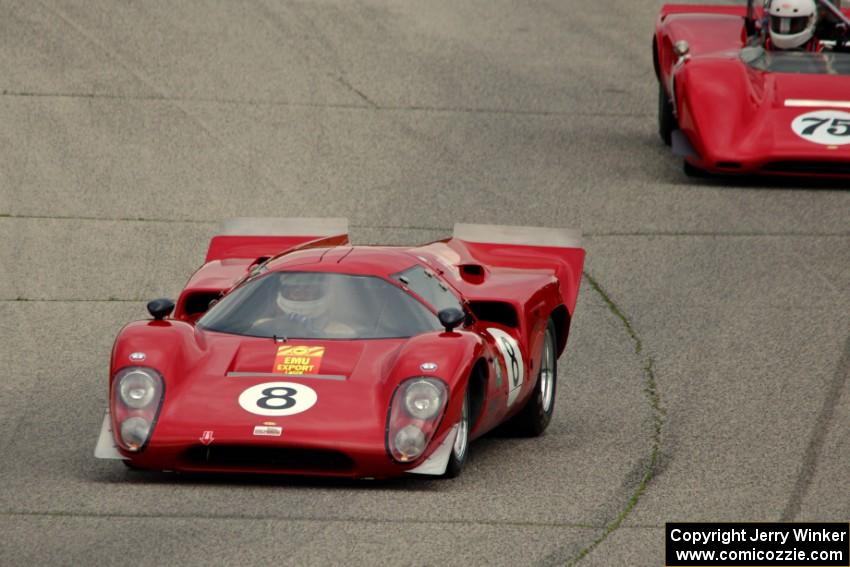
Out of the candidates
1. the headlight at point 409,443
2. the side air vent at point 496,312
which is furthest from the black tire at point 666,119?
the headlight at point 409,443

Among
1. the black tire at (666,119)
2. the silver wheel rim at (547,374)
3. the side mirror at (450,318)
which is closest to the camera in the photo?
the side mirror at (450,318)

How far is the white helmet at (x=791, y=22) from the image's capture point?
15.0 m

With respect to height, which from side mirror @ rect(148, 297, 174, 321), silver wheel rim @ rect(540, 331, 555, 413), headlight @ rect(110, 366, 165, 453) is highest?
headlight @ rect(110, 366, 165, 453)

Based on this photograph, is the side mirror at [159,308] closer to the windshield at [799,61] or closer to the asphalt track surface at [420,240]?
the asphalt track surface at [420,240]

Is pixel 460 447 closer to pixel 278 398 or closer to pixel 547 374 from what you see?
pixel 278 398

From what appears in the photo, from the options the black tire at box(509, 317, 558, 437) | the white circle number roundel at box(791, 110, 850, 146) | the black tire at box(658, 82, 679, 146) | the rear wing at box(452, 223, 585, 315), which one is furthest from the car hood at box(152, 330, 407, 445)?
the black tire at box(658, 82, 679, 146)

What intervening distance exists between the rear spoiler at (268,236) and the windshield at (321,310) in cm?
141

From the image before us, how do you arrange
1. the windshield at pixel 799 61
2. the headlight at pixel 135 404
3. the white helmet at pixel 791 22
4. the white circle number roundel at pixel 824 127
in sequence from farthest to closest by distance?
the white helmet at pixel 791 22 → the windshield at pixel 799 61 → the white circle number roundel at pixel 824 127 → the headlight at pixel 135 404

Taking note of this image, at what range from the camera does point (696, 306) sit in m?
11.4

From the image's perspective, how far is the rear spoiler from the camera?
10016 mm

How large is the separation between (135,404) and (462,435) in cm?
141

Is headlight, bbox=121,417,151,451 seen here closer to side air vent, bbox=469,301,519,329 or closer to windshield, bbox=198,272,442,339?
windshield, bbox=198,272,442,339

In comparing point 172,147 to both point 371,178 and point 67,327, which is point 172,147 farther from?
point 67,327

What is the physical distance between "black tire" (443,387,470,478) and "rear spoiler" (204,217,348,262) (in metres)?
2.25
